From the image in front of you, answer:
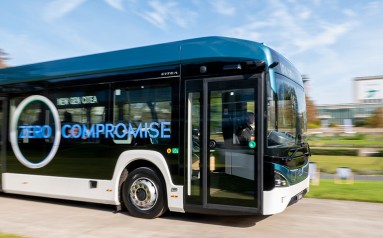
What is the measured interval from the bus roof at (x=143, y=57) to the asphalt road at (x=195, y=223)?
2707 millimetres

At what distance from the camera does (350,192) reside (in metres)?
9.66

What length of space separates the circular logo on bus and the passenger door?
10.2 feet

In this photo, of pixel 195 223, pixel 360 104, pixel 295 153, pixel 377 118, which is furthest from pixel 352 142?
pixel 360 104

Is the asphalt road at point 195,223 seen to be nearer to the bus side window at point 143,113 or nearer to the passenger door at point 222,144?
the passenger door at point 222,144

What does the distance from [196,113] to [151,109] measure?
2.97ft

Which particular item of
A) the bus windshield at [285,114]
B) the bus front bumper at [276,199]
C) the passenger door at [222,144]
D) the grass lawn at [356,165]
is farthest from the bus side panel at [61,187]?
the grass lawn at [356,165]

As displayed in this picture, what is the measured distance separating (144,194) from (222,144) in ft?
5.92

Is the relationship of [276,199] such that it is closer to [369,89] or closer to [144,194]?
[144,194]

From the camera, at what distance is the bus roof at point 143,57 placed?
642 cm

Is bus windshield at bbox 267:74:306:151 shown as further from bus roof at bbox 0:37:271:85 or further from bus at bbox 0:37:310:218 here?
bus roof at bbox 0:37:271:85

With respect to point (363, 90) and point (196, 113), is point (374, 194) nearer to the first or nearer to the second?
point (196, 113)

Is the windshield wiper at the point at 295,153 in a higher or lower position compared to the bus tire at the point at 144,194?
higher

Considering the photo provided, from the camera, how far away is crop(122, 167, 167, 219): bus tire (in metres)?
7.02

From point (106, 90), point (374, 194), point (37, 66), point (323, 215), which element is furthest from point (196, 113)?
point (374, 194)
